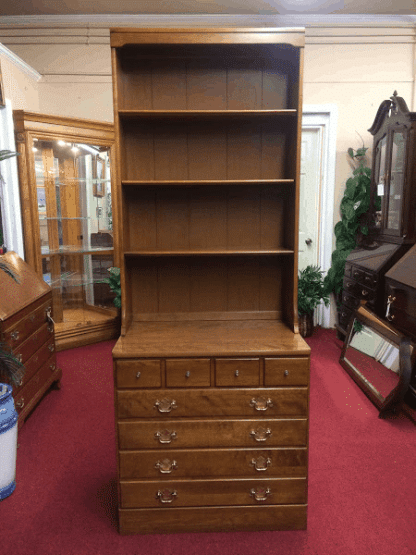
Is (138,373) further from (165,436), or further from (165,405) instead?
(165,436)

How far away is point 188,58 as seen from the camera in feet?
6.56

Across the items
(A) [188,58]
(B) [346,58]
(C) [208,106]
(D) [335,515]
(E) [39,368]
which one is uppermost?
(B) [346,58]

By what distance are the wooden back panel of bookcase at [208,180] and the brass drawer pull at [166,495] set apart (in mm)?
747

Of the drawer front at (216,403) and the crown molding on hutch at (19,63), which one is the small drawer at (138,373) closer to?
the drawer front at (216,403)

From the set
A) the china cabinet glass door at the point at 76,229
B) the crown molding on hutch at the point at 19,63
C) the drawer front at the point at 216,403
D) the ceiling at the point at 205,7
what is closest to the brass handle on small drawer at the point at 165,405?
the drawer front at the point at 216,403

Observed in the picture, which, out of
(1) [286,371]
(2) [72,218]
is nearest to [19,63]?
(2) [72,218]

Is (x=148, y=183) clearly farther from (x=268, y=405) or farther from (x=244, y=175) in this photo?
(x=268, y=405)

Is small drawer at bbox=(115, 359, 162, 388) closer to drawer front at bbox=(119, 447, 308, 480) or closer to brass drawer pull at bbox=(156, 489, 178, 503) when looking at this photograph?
drawer front at bbox=(119, 447, 308, 480)

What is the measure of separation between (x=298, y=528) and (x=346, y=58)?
14.1 ft

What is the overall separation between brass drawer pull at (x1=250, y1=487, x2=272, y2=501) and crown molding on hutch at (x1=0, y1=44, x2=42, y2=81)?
12.6 ft

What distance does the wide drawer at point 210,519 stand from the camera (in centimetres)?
183

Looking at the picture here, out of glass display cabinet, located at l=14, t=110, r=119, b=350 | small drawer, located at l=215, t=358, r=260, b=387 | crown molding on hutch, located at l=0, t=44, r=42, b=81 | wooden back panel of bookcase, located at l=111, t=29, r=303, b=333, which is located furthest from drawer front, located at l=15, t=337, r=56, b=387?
Answer: crown molding on hutch, located at l=0, t=44, r=42, b=81

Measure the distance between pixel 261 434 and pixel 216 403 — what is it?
25 centimetres

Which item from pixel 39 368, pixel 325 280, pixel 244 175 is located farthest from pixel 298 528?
pixel 325 280
